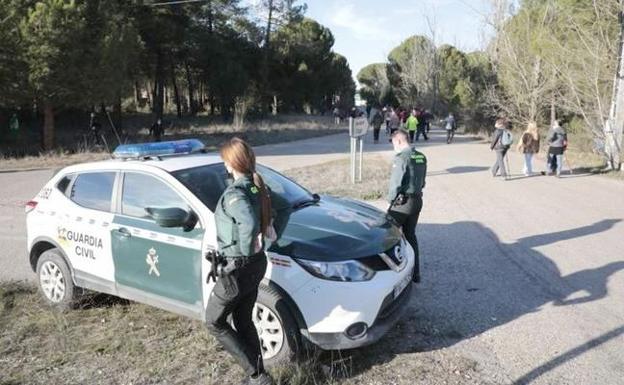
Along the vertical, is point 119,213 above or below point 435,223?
above

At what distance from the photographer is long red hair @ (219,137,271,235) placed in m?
3.16

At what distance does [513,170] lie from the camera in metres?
15.3

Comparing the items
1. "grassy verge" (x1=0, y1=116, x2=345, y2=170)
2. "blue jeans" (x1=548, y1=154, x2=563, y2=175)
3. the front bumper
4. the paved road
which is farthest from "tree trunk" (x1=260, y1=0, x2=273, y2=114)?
the front bumper

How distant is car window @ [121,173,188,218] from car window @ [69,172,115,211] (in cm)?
22

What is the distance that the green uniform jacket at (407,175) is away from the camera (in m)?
5.53

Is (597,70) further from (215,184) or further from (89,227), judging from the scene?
(89,227)

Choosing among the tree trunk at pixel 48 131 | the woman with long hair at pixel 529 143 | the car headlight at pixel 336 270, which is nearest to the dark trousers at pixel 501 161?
the woman with long hair at pixel 529 143

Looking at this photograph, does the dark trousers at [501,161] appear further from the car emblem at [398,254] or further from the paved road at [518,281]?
the car emblem at [398,254]

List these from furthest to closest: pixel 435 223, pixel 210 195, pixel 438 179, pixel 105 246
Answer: pixel 438 179
pixel 435 223
pixel 105 246
pixel 210 195

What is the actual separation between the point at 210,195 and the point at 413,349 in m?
2.16

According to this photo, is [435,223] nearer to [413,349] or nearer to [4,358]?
[413,349]

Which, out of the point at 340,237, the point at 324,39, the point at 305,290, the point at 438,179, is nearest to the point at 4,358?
the point at 305,290

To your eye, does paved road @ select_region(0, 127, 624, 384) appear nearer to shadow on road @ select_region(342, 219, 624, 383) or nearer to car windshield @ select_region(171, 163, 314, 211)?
shadow on road @ select_region(342, 219, 624, 383)

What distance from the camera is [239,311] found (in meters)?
3.38
